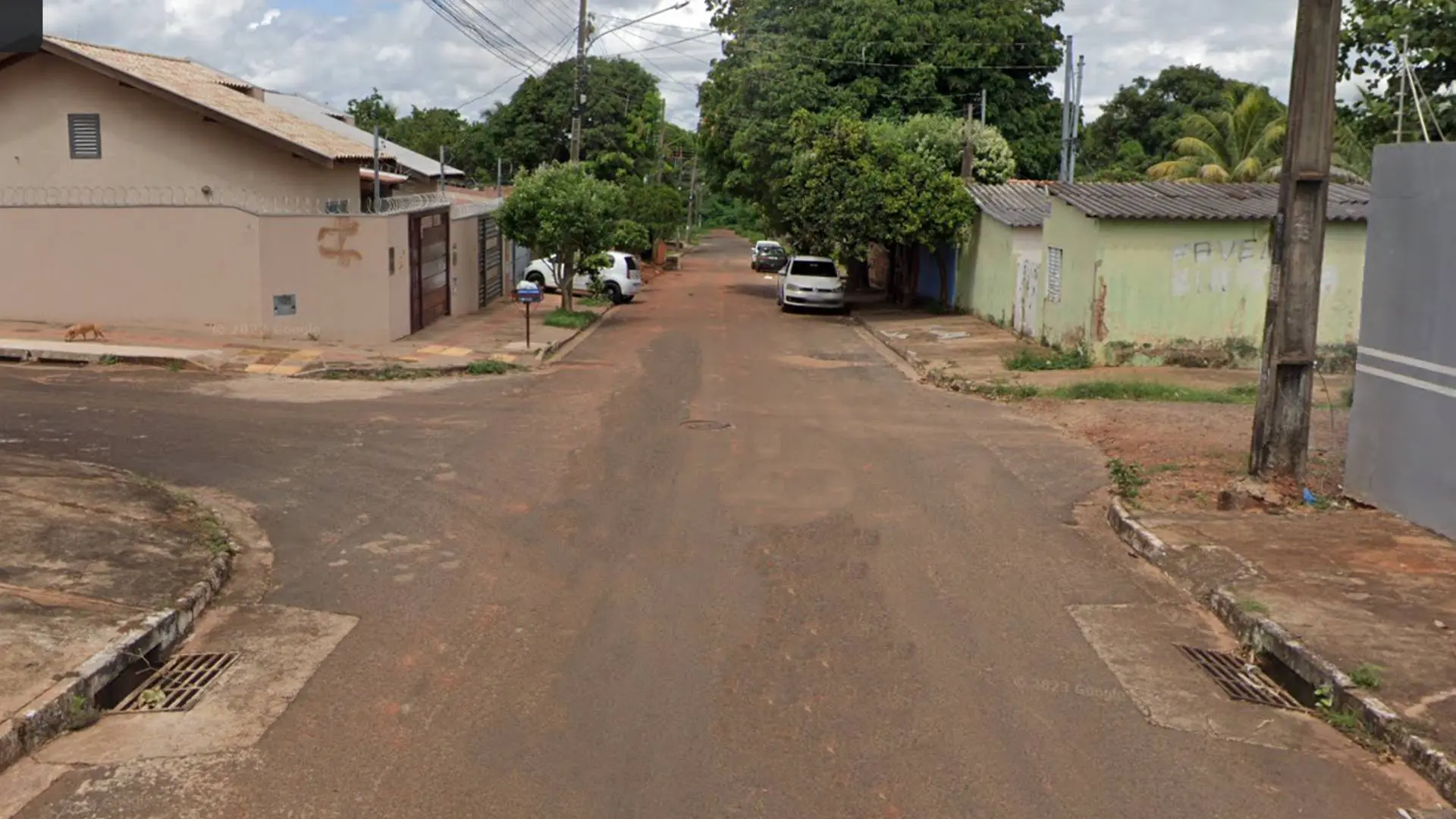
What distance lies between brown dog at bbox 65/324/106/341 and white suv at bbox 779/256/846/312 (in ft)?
63.9

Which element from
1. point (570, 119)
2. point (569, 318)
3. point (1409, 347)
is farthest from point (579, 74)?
point (1409, 347)

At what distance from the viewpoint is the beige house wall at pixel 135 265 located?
23.1 metres

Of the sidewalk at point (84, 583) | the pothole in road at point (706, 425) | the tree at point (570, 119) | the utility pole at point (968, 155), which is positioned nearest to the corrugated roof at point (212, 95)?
the pothole in road at point (706, 425)

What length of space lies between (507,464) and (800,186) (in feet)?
77.7

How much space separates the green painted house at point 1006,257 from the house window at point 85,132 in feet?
62.4

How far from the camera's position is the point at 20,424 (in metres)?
14.6

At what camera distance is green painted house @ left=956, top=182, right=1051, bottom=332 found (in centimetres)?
2780

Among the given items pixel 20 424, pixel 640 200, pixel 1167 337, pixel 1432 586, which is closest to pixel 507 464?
pixel 20 424

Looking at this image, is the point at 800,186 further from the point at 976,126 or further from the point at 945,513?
the point at 945,513

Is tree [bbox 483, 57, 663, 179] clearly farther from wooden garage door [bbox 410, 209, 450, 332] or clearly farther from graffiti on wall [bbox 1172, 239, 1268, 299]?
→ graffiti on wall [bbox 1172, 239, 1268, 299]

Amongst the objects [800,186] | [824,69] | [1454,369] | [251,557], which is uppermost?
[824,69]

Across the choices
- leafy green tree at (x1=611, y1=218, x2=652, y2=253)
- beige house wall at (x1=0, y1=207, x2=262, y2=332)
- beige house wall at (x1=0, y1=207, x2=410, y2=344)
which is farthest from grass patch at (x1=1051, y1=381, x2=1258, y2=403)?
leafy green tree at (x1=611, y1=218, x2=652, y2=253)

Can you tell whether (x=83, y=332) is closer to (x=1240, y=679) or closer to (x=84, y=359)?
(x=84, y=359)

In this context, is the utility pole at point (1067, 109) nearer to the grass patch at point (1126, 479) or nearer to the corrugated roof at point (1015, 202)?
the corrugated roof at point (1015, 202)
